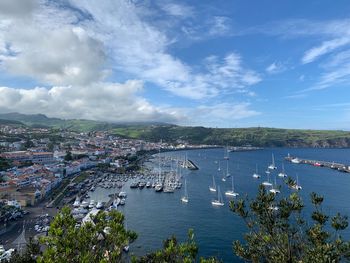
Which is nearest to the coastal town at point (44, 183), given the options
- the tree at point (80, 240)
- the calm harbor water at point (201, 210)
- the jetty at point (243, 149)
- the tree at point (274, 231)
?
the calm harbor water at point (201, 210)

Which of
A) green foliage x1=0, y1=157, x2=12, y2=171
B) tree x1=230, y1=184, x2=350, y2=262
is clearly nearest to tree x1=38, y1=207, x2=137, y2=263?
tree x1=230, y1=184, x2=350, y2=262

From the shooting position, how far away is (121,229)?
915 cm

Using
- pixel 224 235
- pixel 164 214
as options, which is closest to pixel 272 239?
pixel 224 235

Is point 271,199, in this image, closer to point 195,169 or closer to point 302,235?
point 302,235

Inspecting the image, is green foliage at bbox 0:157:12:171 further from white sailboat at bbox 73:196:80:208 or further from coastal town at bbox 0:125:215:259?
white sailboat at bbox 73:196:80:208

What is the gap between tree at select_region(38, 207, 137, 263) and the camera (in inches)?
313

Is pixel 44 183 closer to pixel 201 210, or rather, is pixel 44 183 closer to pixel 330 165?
pixel 201 210

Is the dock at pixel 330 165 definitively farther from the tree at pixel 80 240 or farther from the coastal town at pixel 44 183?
the tree at pixel 80 240

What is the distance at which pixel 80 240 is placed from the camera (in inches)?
338

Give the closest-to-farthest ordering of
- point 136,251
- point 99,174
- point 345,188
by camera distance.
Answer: point 136,251 < point 345,188 < point 99,174

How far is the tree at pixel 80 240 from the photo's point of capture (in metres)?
7.94

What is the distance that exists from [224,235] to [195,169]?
63.9m

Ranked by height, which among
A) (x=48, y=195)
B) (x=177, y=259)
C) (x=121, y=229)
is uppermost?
(x=121, y=229)

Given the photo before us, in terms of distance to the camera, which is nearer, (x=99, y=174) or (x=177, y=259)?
(x=177, y=259)
